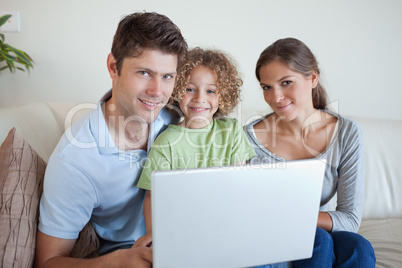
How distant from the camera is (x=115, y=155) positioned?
1.13 metres

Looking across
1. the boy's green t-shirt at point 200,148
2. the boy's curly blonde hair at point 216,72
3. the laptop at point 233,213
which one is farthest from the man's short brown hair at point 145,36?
the laptop at point 233,213

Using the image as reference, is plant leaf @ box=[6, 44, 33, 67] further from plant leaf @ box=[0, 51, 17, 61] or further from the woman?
the woman

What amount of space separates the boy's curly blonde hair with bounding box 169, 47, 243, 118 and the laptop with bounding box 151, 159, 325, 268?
2.01 feet

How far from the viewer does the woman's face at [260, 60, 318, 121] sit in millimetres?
1302

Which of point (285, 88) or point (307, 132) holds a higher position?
point (285, 88)

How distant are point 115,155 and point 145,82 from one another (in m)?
0.26

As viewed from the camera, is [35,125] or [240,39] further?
[240,39]

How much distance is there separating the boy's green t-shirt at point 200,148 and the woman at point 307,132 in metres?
0.12

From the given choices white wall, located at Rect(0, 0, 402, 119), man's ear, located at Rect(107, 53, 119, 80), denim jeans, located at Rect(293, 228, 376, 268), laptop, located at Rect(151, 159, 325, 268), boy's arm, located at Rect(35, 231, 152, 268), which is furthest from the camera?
white wall, located at Rect(0, 0, 402, 119)

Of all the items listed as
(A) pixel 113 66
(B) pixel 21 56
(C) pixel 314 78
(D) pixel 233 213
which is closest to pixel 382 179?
(C) pixel 314 78

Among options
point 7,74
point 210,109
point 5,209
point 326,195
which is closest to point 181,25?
point 210,109

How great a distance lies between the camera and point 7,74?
2127 millimetres

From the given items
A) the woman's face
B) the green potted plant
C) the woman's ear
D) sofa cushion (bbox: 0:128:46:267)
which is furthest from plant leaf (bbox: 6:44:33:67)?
the woman's ear

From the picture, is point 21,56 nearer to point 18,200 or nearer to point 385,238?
point 18,200
